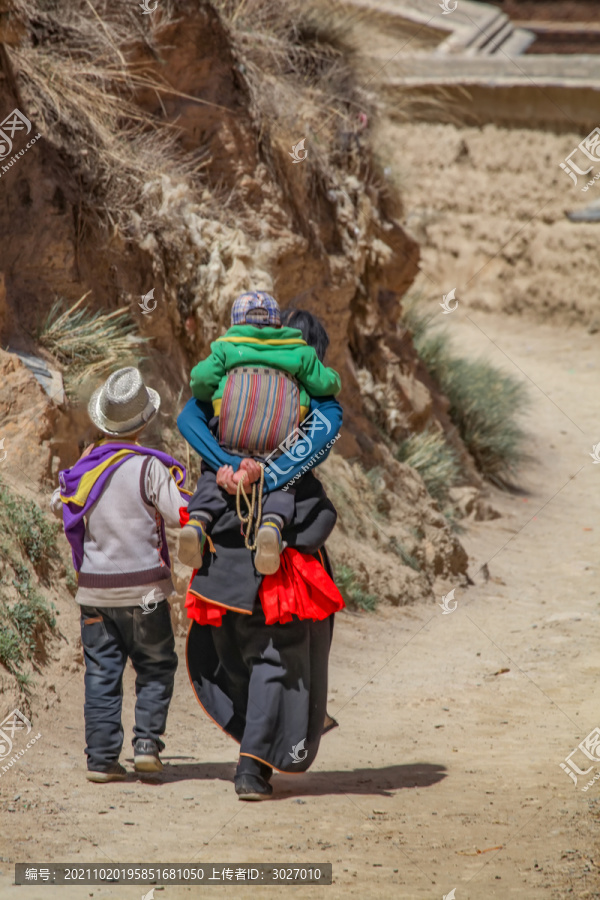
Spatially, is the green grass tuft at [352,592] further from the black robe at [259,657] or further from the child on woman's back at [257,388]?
the child on woman's back at [257,388]

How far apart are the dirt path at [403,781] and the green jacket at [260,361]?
1.51 m

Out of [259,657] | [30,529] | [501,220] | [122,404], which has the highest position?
[122,404]

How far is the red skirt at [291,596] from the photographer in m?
3.61

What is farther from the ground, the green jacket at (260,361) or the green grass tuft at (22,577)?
the green jacket at (260,361)

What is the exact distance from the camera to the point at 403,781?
4055mm

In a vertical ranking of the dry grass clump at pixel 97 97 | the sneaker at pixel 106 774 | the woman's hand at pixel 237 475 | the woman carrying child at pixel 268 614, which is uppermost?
the dry grass clump at pixel 97 97

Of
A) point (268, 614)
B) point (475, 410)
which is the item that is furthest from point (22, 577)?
point (475, 410)

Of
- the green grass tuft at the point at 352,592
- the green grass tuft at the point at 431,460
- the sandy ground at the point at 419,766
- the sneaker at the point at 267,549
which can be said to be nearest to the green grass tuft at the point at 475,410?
the sandy ground at the point at 419,766

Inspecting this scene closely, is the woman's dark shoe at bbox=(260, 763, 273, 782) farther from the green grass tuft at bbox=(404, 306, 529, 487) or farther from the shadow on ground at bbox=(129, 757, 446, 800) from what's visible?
the green grass tuft at bbox=(404, 306, 529, 487)

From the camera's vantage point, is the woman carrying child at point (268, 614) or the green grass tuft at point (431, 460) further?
the green grass tuft at point (431, 460)

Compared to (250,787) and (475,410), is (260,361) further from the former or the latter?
(475,410)

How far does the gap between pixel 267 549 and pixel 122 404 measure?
0.80 m

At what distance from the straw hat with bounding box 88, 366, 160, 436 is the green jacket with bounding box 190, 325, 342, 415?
0.68 ft

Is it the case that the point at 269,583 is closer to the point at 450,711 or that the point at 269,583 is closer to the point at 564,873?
the point at 564,873
